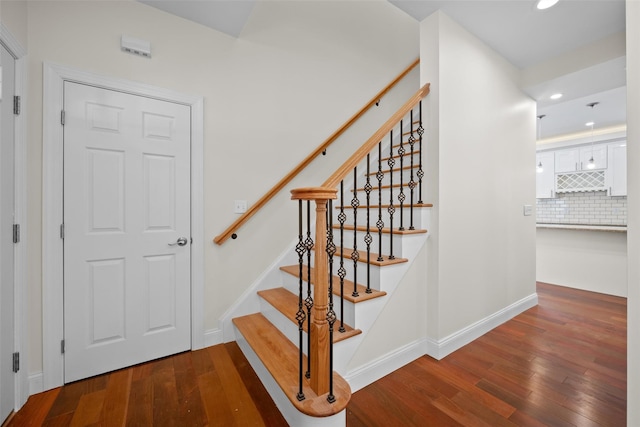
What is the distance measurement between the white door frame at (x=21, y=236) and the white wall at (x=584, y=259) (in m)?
5.81

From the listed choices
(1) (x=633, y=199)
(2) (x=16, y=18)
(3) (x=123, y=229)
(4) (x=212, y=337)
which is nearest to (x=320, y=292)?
(1) (x=633, y=199)

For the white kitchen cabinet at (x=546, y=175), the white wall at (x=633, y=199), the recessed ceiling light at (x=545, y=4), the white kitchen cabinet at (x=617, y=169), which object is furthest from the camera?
the white kitchen cabinet at (x=546, y=175)

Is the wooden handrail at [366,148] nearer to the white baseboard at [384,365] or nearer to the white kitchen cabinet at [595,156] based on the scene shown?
the white baseboard at [384,365]

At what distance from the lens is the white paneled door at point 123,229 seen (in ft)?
5.95

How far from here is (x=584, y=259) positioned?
383 cm

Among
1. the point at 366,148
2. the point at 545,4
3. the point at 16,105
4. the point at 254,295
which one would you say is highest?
the point at 545,4

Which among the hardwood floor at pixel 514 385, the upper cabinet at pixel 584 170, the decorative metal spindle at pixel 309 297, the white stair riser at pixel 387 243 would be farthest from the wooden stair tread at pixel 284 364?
the upper cabinet at pixel 584 170

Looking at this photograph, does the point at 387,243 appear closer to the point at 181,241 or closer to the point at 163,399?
the point at 181,241

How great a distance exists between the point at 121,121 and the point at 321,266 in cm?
177

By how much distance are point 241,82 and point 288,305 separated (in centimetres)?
193

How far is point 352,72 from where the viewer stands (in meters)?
3.15

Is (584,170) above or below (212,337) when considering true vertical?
above

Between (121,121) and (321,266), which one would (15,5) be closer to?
(121,121)

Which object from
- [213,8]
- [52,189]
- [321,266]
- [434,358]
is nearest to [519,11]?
[213,8]
